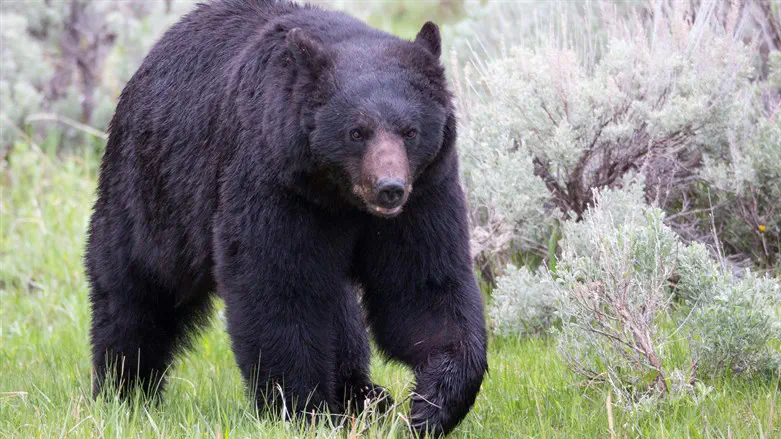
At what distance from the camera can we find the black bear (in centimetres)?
415

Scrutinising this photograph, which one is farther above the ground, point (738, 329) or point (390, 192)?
point (390, 192)

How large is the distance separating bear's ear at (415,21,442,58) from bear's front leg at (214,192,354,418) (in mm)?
792

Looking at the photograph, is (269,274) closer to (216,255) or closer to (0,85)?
(216,255)

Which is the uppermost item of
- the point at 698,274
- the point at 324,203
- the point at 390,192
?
the point at 390,192

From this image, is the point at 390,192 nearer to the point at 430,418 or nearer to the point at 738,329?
the point at 430,418

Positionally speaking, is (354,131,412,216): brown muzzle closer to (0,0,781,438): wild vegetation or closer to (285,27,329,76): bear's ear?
(285,27,329,76): bear's ear

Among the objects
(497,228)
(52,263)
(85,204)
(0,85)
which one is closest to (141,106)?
(497,228)

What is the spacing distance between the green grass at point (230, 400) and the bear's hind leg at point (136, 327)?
0.13m

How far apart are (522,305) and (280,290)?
1822 millimetres

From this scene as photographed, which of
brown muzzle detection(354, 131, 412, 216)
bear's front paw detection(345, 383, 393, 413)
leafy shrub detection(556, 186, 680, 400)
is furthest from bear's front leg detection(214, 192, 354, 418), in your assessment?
leafy shrub detection(556, 186, 680, 400)

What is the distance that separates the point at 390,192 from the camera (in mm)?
3928

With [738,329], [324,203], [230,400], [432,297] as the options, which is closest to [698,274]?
[738,329]

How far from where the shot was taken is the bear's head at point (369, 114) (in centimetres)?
407

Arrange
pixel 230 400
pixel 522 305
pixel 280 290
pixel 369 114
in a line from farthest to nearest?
pixel 522 305 < pixel 230 400 < pixel 280 290 < pixel 369 114
